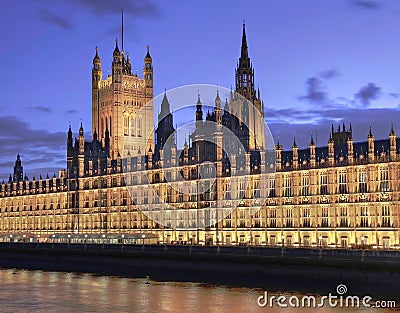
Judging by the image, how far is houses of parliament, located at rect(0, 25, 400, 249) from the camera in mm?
96312

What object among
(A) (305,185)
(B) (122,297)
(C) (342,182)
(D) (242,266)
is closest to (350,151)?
(C) (342,182)

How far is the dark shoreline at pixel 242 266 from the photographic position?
2670 inches

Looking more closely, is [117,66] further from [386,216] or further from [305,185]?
[386,216]

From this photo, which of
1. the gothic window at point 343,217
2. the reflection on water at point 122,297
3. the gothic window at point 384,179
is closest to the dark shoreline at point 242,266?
the reflection on water at point 122,297

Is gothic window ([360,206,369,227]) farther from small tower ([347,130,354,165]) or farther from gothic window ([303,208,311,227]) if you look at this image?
gothic window ([303,208,311,227])

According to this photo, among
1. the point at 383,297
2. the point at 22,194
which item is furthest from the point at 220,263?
the point at 22,194

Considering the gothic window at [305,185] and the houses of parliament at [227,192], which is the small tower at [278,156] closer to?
the houses of parliament at [227,192]

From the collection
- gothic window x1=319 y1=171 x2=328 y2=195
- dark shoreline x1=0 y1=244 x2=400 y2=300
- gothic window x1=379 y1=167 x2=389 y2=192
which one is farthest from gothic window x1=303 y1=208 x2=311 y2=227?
dark shoreline x1=0 y1=244 x2=400 y2=300

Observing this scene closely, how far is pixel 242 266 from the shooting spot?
81.1 m

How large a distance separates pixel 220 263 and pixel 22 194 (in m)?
91.2

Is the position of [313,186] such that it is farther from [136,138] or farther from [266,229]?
[136,138]

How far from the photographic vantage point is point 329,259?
7194 centimetres

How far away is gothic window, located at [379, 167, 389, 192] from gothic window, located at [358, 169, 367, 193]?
2222 millimetres

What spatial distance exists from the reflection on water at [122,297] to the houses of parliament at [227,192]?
1012 inches
